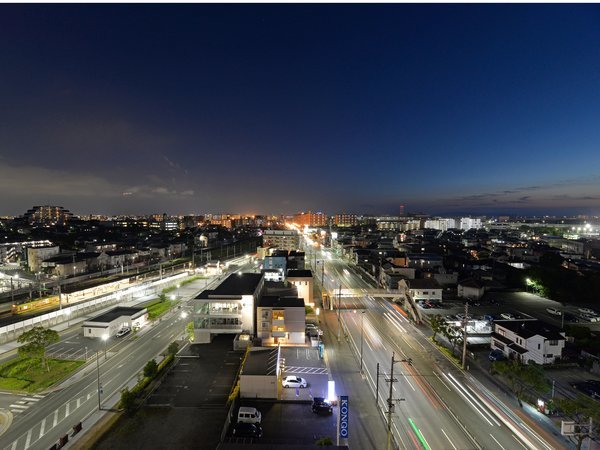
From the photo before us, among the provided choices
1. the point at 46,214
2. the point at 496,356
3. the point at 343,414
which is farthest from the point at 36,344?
the point at 46,214

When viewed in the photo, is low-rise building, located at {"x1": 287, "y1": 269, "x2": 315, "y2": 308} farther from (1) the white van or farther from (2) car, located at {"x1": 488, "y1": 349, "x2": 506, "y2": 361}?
(1) the white van

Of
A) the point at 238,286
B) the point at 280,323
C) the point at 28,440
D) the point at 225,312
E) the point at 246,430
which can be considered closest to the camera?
the point at 28,440

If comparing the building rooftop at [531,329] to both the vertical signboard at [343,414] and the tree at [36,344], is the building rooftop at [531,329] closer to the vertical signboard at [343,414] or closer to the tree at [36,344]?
the vertical signboard at [343,414]

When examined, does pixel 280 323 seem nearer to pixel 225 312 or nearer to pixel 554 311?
pixel 225 312

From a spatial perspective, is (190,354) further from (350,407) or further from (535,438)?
(535,438)

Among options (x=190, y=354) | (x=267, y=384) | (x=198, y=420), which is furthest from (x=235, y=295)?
(x=198, y=420)

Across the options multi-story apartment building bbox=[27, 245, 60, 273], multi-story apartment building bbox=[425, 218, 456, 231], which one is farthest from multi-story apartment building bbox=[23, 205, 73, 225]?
multi-story apartment building bbox=[425, 218, 456, 231]
